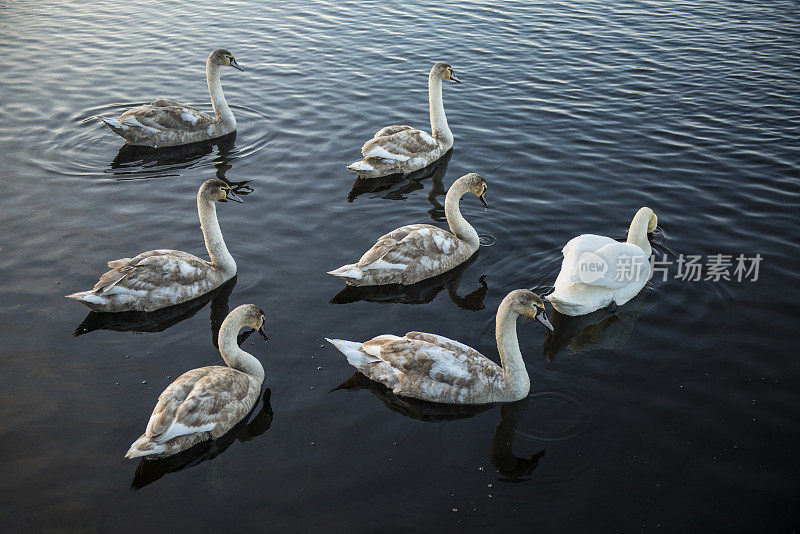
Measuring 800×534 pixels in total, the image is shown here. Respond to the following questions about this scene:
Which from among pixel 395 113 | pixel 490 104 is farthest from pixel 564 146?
pixel 395 113

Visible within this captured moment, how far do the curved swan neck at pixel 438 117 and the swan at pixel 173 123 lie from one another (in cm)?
498

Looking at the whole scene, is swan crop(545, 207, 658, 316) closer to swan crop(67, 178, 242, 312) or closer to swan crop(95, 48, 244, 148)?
swan crop(67, 178, 242, 312)

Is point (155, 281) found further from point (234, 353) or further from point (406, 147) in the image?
point (406, 147)

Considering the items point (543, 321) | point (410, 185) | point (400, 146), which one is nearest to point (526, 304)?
point (543, 321)

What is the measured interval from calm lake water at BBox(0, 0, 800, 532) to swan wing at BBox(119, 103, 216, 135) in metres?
0.64

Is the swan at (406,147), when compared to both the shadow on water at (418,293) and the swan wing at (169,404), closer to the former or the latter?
the shadow on water at (418,293)

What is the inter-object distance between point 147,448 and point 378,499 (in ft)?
8.67

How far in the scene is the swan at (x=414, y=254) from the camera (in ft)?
38.3

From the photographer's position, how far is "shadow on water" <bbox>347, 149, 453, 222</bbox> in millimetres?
15109

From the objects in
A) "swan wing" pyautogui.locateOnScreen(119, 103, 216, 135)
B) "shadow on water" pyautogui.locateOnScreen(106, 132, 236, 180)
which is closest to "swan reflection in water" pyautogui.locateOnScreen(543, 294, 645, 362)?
"shadow on water" pyautogui.locateOnScreen(106, 132, 236, 180)

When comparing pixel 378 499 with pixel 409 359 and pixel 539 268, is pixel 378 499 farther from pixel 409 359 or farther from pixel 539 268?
pixel 539 268

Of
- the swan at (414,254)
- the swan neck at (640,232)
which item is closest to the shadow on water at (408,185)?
the swan at (414,254)

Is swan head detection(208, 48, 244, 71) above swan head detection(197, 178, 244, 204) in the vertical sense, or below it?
above

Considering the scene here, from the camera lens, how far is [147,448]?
8078 millimetres
